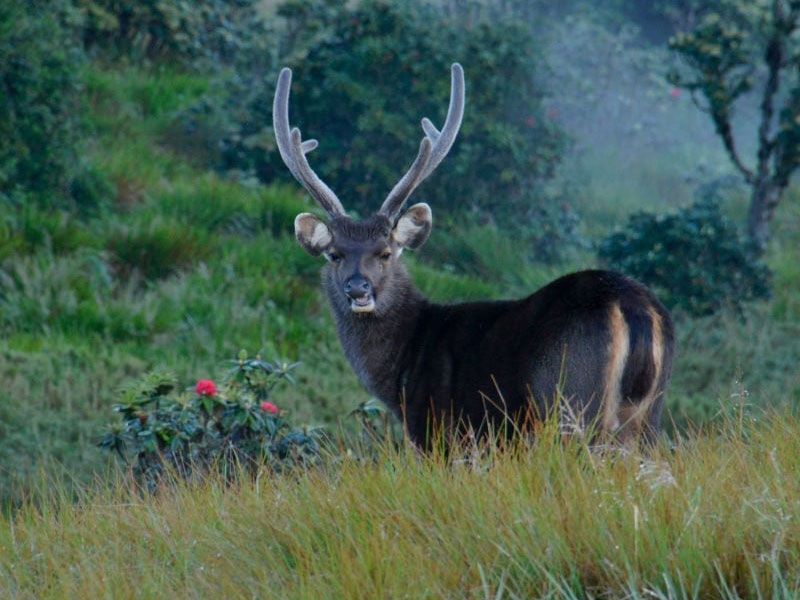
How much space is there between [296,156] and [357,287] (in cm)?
79

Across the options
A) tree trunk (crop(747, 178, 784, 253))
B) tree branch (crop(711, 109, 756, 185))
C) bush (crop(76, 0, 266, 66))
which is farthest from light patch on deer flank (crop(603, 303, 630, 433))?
bush (crop(76, 0, 266, 66))

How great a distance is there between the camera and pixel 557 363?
6.04 meters

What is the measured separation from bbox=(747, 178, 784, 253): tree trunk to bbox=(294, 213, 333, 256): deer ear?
707cm

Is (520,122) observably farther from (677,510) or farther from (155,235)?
(677,510)

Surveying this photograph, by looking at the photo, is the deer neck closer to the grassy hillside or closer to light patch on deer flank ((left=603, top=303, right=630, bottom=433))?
light patch on deer flank ((left=603, top=303, right=630, bottom=433))

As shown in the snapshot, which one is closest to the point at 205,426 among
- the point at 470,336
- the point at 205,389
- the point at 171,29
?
the point at 205,389

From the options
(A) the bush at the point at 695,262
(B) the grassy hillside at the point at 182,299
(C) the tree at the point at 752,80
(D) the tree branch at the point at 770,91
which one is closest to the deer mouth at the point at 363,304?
(B) the grassy hillside at the point at 182,299

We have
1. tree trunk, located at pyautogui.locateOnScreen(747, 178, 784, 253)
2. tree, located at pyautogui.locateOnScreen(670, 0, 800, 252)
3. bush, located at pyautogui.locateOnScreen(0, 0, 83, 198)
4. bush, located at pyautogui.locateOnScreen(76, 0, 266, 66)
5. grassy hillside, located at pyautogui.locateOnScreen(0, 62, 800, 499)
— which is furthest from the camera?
bush, located at pyautogui.locateOnScreen(76, 0, 266, 66)

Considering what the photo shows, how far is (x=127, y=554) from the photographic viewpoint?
16.3 ft

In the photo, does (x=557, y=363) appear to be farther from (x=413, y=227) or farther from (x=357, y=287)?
(x=413, y=227)

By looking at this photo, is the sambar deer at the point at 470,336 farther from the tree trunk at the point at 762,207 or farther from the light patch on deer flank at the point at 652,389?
the tree trunk at the point at 762,207

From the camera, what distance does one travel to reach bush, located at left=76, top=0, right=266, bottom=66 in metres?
15.4

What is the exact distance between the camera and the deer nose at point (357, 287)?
691 cm

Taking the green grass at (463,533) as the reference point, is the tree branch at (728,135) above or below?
above
